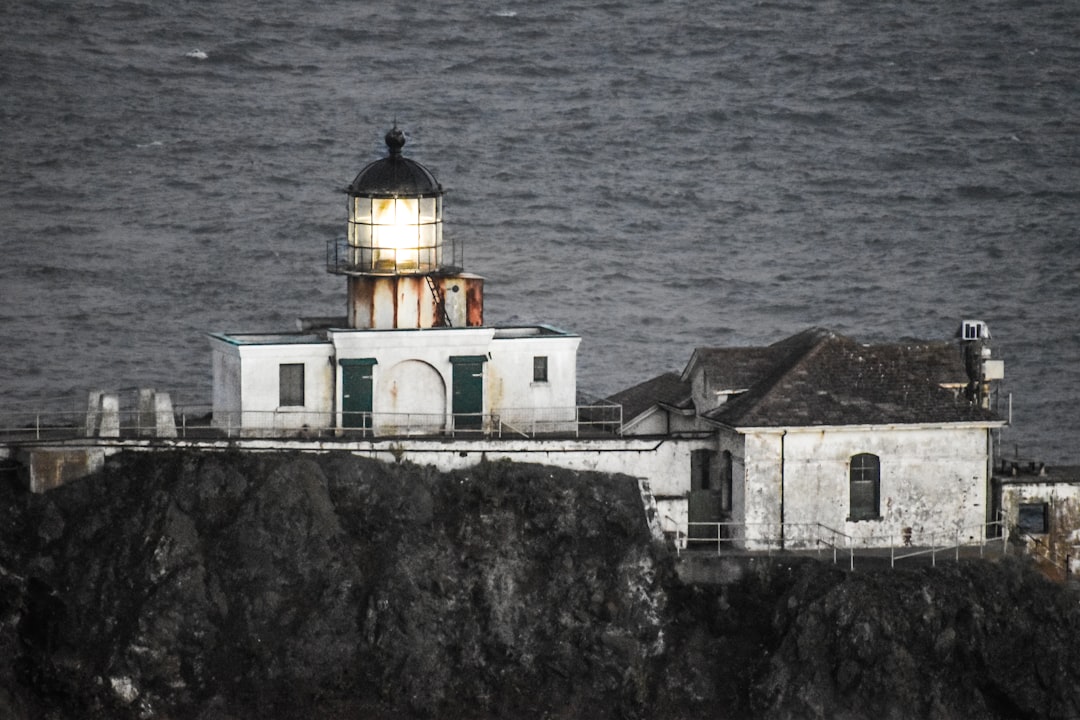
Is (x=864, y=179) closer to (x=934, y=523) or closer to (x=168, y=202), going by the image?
(x=168, y=202)

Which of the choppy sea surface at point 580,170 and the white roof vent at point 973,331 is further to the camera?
the choppy sea surface at point 580,170

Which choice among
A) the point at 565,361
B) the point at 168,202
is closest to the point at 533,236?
the point at 168,202

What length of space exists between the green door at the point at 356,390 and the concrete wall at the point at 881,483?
7.30 meters

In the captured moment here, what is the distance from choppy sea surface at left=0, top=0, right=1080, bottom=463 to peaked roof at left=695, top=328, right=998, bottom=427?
730 inches

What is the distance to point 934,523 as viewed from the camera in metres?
54.1

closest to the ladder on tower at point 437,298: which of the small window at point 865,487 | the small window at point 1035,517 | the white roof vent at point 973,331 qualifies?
the small window at point 865,487

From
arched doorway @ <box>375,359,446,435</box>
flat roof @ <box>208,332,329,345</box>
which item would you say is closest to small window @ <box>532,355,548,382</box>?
arched doorway @ <box>375,359,446,435</box>

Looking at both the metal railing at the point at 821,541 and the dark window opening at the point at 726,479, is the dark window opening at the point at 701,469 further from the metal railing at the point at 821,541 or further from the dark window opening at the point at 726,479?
the metal railing at the point at 821,541

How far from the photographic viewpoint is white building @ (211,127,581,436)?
179 feet

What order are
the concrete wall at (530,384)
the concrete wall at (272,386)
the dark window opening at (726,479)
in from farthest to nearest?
1. the concrete wall at (530,384)
2. the concrete wall at (272,386)
3. the dark window opening at (726,479)

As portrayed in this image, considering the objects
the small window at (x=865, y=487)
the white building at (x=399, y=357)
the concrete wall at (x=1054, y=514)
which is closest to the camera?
the small window at (x=865, y=487)

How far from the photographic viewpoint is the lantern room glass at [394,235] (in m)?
55.9

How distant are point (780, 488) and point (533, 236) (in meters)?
37.2

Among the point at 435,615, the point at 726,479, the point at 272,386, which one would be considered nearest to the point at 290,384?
the point at 272,386
